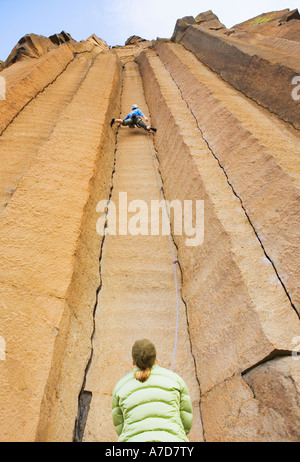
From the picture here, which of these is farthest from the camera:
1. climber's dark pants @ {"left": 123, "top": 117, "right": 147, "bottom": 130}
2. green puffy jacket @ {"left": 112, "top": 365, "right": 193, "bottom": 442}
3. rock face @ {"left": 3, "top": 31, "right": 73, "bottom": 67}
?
rock face @ {"left": 3, "top": 31, "right": 73, "bottom": 67}

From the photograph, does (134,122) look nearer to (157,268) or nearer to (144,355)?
(157,268)

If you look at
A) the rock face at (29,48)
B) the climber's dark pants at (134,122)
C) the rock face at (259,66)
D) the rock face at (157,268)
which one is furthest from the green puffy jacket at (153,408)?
the rock face at (29,48)

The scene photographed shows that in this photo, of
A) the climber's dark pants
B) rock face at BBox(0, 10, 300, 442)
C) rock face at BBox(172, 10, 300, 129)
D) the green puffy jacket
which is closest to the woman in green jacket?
the green puffy jacket

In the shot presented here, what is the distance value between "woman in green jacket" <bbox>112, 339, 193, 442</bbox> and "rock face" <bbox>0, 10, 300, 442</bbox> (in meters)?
0.55

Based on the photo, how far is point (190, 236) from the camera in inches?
125

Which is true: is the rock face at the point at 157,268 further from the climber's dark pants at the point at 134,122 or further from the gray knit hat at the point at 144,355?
the gray knit hat at the point at 144,355

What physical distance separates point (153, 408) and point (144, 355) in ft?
0.87

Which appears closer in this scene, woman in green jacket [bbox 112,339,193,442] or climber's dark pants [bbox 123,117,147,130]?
woman in green jacket [bbox 112,339,193,442]

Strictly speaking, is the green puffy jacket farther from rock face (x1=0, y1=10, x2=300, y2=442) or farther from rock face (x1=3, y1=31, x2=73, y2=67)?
rock face (x1=3, y1=31, x2=73, y2=67)

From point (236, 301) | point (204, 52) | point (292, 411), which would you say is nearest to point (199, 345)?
point (236, 301)

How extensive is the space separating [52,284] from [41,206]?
1.01 metres

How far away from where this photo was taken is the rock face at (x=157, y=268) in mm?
1900

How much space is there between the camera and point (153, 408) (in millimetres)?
1492

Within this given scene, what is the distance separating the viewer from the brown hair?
5.07ft
